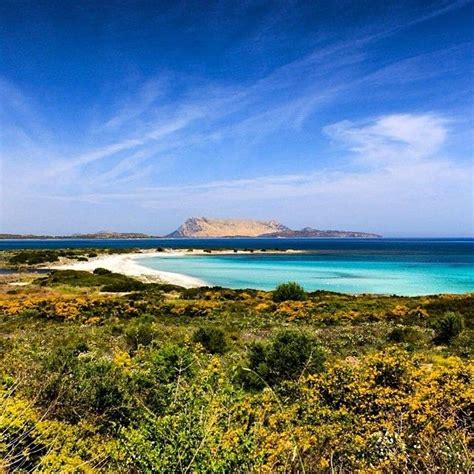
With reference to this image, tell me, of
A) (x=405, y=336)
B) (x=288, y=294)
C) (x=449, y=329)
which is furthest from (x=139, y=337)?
(x=288, y=294)

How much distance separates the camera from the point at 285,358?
36.6ft

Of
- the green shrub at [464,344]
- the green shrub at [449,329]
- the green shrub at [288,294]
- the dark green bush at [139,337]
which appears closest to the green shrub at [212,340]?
the dark green bush at [139,337]

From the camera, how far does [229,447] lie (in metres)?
4.36

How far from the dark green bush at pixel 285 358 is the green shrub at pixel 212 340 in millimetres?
3206

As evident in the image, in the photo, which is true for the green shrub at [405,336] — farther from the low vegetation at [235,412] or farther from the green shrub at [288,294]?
the green shrub at [288,294]

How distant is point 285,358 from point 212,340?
467 cm

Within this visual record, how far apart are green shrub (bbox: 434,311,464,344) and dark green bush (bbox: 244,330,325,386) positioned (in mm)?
8119

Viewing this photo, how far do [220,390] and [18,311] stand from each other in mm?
22629

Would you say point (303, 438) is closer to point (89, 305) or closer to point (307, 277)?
point (89, 305)

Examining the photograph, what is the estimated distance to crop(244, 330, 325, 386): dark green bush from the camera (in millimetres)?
10695

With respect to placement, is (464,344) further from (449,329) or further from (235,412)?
(235,412)

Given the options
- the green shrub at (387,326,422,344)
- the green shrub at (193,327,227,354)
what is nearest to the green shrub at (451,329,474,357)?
the green shrub at (387,326,422,344)

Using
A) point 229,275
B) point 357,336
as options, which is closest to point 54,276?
point 229,275

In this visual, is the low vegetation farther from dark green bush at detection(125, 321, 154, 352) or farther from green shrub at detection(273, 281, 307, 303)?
green shrub at detection(273, 281, 307, 303)
